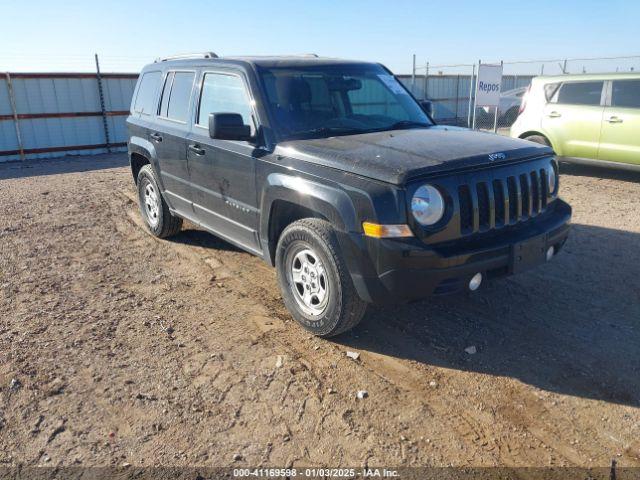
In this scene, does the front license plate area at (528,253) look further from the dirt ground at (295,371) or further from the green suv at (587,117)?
the green suv at (587,117)

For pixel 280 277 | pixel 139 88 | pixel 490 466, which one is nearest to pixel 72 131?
pixel 139 88

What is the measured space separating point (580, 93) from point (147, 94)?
24.1ft

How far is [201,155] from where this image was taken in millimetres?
4770

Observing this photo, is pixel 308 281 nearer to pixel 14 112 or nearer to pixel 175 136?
pixel 175 136

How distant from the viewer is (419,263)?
3.13 meters

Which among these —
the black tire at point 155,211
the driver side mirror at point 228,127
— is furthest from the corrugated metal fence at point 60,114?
the driver side mirror at point 228,127

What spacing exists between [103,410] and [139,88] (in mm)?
4400

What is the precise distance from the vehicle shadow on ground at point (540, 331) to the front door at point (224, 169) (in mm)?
1317

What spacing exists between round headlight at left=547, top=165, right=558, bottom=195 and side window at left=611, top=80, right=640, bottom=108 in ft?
18.8

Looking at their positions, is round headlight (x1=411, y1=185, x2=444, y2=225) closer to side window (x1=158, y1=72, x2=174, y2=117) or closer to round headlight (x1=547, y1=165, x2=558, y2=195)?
round headlight (x1=547, y1=165, x2=558, y2=195)

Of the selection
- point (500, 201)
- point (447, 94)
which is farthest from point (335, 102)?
point (447, 94)

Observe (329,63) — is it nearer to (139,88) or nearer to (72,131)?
(139,88)

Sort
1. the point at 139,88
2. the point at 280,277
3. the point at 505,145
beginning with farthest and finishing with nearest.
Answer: the point at 139,88, the point at 280,277, the point at 505,145

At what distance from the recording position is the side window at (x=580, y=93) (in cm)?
898
